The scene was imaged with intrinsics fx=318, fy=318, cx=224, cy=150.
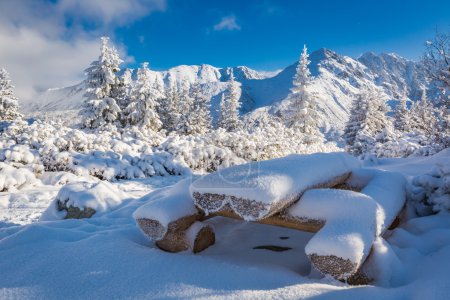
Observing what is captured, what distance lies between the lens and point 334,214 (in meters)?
2.32

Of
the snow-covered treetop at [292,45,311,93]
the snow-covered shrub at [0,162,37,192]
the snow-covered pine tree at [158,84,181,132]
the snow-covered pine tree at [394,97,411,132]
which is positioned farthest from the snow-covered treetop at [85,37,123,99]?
the snow-covered pine tree at [394,97,411,132]

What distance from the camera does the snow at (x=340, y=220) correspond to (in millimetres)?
2041

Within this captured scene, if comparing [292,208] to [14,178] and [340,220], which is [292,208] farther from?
[14,178]

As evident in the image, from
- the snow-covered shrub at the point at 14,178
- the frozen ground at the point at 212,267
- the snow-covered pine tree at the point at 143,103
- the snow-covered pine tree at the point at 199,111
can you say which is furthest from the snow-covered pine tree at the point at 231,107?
the frozen ground at the point at 212,267

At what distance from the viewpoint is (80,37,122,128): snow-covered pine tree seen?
78.8 feet

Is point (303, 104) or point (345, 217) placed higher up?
point (303, 104)

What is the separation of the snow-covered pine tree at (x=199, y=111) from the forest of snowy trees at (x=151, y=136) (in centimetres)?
748

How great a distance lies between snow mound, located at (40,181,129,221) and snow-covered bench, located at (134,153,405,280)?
2486mm

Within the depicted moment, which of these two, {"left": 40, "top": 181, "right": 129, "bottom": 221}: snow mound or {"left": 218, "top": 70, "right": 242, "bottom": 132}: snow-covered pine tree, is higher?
{"left": 218, "top": 70, "right": 242, "bottom": 132}: snow-covered pine tree

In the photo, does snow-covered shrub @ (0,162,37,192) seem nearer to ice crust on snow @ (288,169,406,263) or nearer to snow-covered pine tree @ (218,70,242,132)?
ice crust on snow @ (288,169,406,263)

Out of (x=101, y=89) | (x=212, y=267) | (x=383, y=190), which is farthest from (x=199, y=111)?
(x=212, y=267)

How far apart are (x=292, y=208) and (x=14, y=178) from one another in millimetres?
7296

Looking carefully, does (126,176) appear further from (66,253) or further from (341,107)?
(341,107)

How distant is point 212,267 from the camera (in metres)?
2.39
